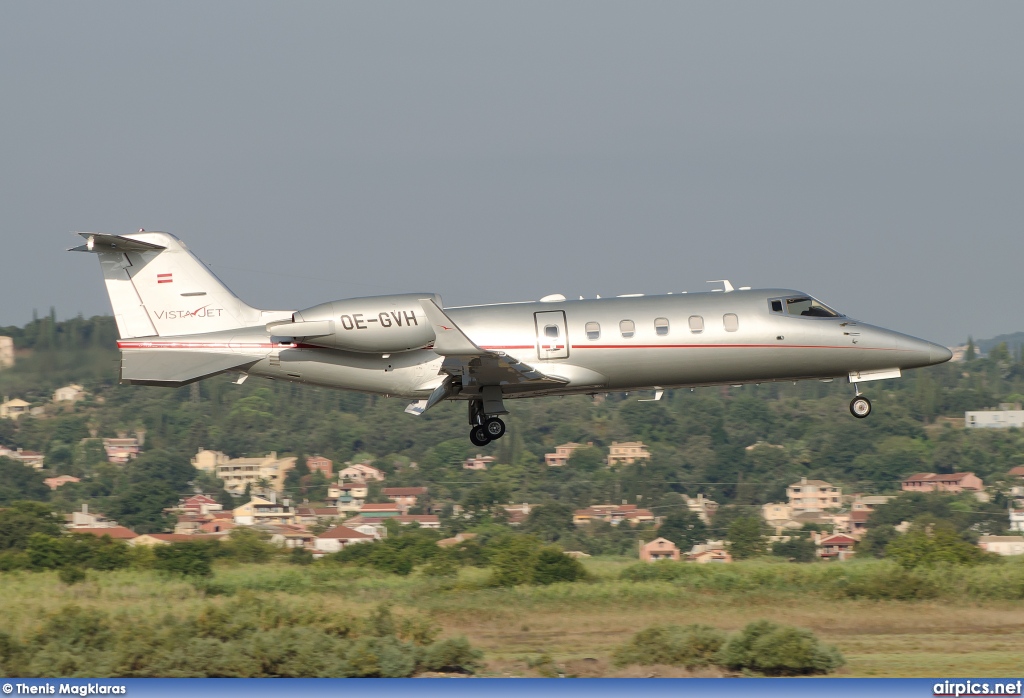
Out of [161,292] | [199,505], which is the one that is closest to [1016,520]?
[199,505]

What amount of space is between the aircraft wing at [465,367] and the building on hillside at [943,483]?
8385 cm

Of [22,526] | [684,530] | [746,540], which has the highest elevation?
[22,526]

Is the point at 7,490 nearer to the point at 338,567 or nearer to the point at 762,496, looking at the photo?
the point at 338,567

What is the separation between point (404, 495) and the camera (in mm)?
103375

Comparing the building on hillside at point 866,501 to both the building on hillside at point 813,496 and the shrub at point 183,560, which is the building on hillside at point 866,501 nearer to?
the building on hillside at point 813,496

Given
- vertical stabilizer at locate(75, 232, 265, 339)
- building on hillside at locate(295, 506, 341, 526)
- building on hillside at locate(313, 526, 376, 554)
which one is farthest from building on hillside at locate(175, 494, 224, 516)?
vertical stabilizer at locate(75, 232, 265, 339)

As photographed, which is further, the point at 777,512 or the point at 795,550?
the point at 777,512

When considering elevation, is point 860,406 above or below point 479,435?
below

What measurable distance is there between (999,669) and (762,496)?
85193 mm

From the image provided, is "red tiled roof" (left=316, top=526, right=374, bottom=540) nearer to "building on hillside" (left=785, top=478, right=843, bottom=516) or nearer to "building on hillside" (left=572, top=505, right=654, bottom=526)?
"building on hillside" (left=572, top=505, right=654, bottom=526)

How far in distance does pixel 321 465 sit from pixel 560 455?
75.4 ft

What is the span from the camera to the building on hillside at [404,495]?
100562 mm

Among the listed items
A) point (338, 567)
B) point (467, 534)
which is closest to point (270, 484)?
point (467, 534)

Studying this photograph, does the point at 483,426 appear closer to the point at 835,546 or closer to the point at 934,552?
the point at 934,552
